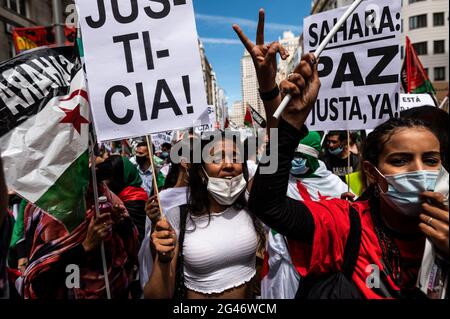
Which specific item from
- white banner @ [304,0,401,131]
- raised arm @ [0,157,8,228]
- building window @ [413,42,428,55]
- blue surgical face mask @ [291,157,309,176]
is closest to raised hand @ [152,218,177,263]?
raised arm @ [0,157,8,228]

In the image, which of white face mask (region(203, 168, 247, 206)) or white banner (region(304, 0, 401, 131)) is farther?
white banner (region(304, 0, 401, 131))

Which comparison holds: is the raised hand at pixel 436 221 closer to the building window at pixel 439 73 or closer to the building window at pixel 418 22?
the building window at pixel 439 73

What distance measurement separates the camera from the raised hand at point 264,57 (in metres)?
1.60

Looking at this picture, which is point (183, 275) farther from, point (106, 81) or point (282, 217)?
point (106, 81)

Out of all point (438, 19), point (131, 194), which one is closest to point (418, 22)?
point (438, 19)

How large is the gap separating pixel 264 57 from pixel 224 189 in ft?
3.13

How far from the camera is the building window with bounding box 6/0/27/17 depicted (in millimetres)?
22609

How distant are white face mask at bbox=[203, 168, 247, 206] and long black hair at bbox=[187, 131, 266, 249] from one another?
77mm

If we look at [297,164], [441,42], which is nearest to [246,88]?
[441,42]

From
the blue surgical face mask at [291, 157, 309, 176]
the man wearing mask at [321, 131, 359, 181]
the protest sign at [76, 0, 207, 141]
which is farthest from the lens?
the man wearing mask at [321, 131, 359, 181]

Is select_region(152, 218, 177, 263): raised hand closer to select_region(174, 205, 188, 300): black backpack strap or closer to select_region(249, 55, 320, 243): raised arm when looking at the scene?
select_region(174, 205, 188, 300): black backpack strap

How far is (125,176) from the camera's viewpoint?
331 centimetres

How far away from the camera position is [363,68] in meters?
2.82

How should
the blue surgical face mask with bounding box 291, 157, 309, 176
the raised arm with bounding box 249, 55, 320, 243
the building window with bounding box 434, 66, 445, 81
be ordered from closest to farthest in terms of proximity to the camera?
the raised arm with bounding box 249, 55, 320, 243
the blue surgical face mask with bounding box 291, 157, 309, 176
the building window with bounding box 434, 66, 445, 81
